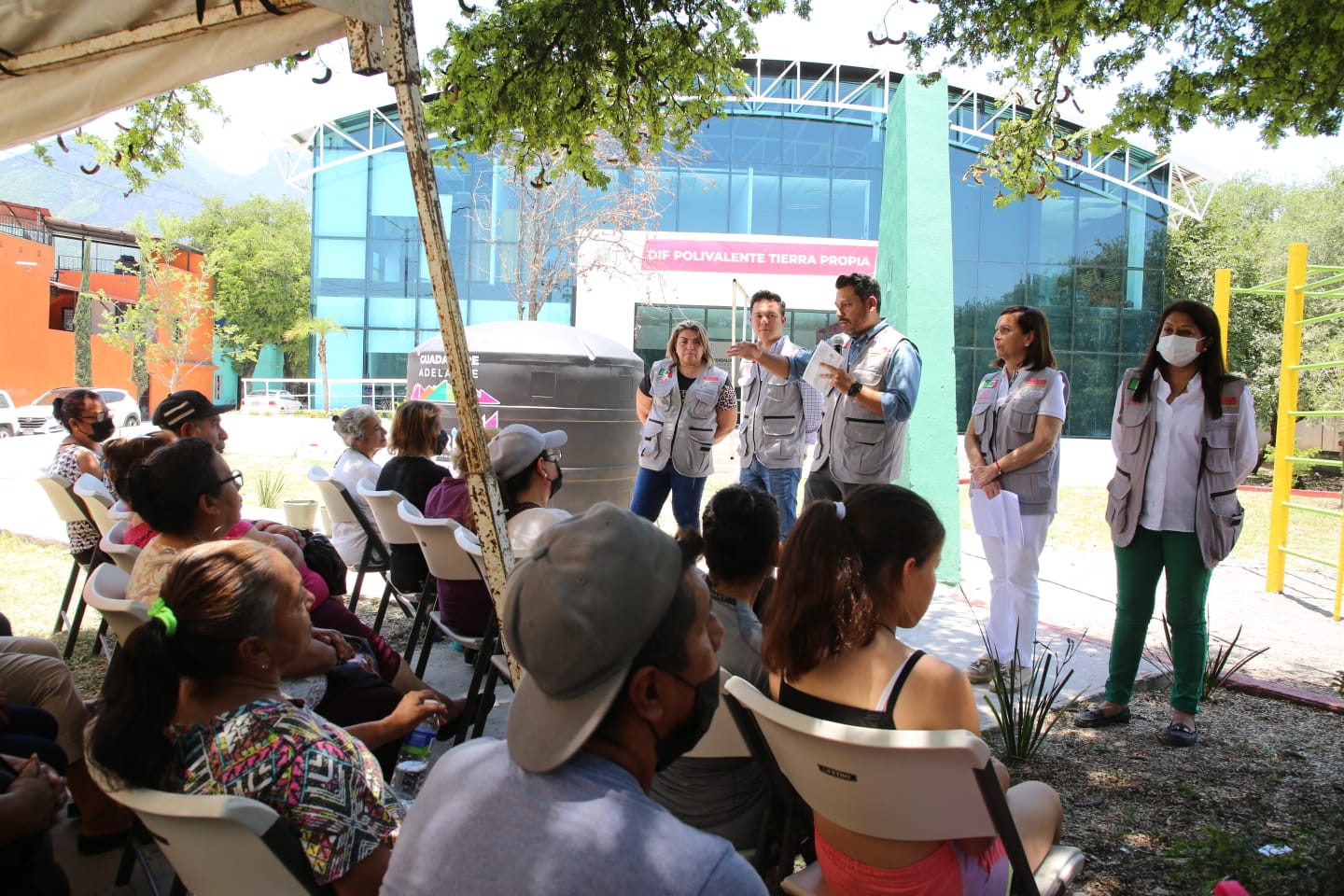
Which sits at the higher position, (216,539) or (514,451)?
(514,451)

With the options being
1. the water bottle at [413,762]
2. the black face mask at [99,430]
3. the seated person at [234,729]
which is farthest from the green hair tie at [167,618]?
the black face mask at [99,430]

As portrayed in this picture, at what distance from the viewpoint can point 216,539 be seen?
116 inches

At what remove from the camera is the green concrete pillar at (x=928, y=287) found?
6785mm

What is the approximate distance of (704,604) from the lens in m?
1.20

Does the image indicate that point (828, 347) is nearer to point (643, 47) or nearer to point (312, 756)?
point (643, 47)

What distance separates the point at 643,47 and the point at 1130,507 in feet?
11.4

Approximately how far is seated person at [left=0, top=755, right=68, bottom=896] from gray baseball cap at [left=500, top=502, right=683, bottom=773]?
58.7 inches

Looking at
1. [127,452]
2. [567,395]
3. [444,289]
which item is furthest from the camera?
[567,395]

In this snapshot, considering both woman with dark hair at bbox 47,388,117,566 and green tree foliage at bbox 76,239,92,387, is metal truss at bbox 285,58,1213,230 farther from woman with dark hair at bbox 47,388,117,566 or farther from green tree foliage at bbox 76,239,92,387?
woman with dark hair at bbox 47,388,117,566

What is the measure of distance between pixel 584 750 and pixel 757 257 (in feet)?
90.9

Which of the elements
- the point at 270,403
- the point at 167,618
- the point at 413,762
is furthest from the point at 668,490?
Answer: the point at 270,403

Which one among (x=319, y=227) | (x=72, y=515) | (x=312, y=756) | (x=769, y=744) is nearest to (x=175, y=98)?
(x=72, y=515)

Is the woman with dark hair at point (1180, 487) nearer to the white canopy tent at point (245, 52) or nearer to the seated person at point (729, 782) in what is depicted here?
the seated person at point (729, 782)

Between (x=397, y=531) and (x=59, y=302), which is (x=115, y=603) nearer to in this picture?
(x=397, y=531)
